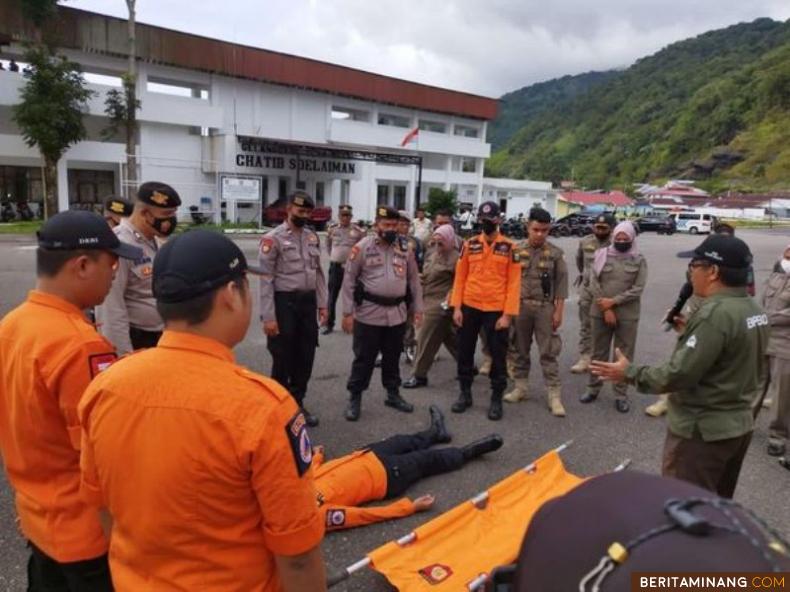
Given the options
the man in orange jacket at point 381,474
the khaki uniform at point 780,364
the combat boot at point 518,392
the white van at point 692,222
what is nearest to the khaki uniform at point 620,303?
the combat boot at point 518,392

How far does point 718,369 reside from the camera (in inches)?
103

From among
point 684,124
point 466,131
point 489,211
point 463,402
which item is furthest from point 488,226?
point 684,124

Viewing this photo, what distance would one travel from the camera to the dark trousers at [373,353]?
488 cm

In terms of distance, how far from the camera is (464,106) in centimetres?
4112

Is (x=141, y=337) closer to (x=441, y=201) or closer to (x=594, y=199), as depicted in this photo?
(x=441, y=201)

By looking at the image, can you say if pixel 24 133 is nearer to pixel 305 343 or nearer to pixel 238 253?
pixel 305 343

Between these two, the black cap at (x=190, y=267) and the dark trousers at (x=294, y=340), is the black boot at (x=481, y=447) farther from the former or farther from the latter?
the black cap at (x=190, y=267)

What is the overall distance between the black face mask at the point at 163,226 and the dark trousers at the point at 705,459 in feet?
10.2

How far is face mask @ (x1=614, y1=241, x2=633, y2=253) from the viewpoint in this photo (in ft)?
17.9

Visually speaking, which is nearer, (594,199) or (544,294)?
(544,294)

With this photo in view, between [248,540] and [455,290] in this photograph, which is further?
[455,290]

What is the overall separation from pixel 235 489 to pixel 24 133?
26.1m

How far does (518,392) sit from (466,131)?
41.4 metres

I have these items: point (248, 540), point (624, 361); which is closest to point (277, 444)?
point (248, 540)
